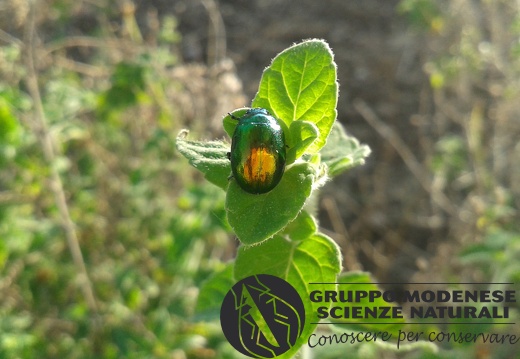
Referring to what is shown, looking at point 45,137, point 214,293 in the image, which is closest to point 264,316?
point 214,293

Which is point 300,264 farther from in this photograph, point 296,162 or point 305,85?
point 305,85

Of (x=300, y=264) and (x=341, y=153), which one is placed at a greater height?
(x=341, y=153)

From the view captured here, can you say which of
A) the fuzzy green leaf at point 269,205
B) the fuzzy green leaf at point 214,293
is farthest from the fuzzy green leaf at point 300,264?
the fuzzy green leaf at point 214,293

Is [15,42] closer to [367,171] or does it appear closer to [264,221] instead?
[264,221]

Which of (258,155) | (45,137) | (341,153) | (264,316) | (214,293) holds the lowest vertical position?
(264,316)

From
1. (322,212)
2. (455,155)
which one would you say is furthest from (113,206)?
(455,155)

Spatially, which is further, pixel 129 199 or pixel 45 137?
pixel 129 199

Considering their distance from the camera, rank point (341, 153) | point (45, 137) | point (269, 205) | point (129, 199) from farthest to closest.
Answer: point (129, 199)
point (45, 137)
point (341, 153)
point (269, 205)
